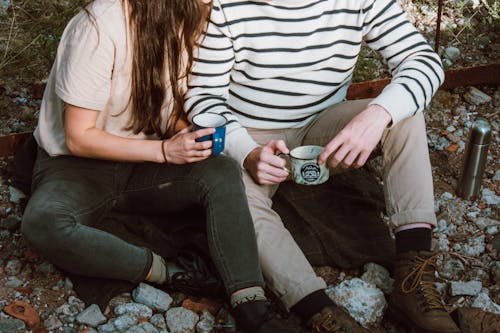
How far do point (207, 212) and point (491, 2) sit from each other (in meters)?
3.43

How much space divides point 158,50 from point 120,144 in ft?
1.39

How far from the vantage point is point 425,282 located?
307 cm

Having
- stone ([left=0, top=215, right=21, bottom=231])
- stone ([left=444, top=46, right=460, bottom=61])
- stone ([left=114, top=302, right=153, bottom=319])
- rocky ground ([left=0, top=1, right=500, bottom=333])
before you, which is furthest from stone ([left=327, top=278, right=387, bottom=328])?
stone ([left=444, top=46, right=460, bottom=61])

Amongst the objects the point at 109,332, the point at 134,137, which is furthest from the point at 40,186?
the point at 109,332

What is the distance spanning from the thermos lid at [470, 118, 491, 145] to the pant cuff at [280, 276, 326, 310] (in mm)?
1317

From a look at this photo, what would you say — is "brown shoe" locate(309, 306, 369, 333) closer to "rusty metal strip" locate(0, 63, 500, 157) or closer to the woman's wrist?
the woman's wrist

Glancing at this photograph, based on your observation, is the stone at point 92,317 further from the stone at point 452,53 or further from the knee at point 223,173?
the stone at point 452,53

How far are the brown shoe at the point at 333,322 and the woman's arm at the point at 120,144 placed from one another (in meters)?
0.79

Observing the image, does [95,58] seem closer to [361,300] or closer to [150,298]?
[150,298]

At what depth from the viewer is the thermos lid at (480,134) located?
380 centimetres

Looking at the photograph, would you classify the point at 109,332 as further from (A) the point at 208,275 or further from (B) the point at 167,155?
(B) the point at 167,155

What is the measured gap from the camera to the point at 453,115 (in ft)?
15.5

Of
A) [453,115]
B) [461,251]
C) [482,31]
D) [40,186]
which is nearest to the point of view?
[40,186]

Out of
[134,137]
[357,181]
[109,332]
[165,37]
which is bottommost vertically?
[109,332]
